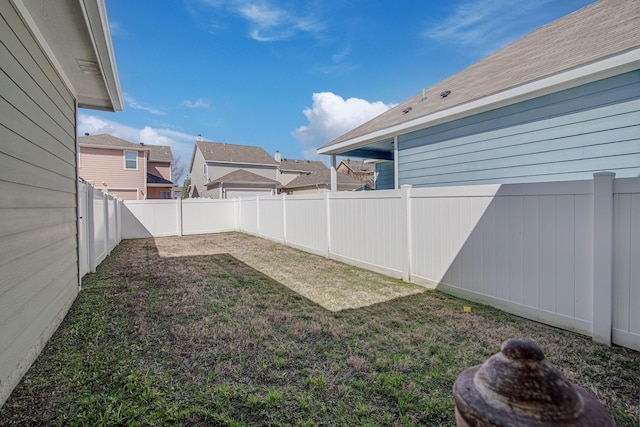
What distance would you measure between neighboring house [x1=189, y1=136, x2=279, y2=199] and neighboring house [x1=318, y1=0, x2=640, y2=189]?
15.3 meters

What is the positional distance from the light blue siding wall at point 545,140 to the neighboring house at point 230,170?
15799mm

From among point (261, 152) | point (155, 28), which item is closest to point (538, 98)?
point (155, 28)

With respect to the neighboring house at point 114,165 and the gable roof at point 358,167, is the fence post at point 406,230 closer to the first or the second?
the neighboring house at point 114,165

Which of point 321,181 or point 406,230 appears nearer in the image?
point 406,230

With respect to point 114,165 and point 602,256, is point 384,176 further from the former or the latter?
point 114,165

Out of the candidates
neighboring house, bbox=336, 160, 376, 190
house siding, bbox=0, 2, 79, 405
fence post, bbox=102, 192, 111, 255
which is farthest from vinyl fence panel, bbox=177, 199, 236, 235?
neighboring house, bbox=336, 160, 376, 190

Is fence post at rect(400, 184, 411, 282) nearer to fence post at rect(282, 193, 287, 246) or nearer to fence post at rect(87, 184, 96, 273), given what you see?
fence post at rect(282, 193, 287, 246)

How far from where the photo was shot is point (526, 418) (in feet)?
2.19

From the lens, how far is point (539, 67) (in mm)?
4957

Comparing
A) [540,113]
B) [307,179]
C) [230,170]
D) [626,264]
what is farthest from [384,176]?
[230,170]

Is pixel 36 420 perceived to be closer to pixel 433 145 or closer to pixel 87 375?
pixel 87 375

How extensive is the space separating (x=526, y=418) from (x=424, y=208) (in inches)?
162

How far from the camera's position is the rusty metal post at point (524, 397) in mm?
670

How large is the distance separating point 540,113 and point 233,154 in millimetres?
22346
